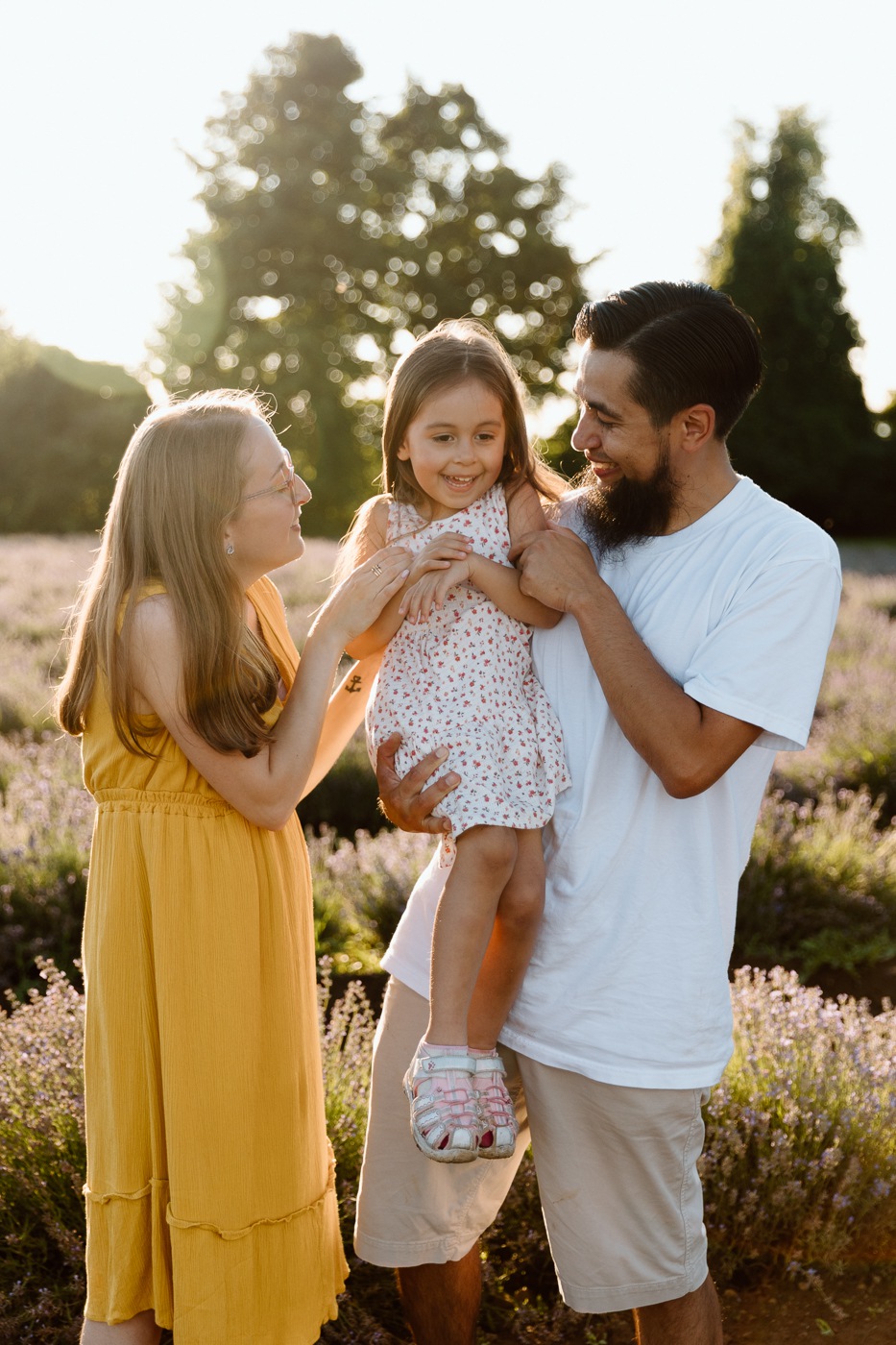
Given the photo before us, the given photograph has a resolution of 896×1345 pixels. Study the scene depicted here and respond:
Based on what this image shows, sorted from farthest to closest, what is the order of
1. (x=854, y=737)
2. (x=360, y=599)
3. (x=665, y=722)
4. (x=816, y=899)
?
(x=854, y=737)
(x=816, y=899)
(x=360, y=599)
(x=665, y=722)

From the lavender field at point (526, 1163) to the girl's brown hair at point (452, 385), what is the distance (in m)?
0.91

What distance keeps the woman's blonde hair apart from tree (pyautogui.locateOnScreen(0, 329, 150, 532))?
26440 mm

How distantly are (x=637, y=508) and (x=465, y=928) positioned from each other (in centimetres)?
91

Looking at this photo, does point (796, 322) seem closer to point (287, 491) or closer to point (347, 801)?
point (347, 801)

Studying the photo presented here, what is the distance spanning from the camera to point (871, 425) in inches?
1236

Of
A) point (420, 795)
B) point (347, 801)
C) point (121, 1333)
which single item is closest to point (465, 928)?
point (420, 795)

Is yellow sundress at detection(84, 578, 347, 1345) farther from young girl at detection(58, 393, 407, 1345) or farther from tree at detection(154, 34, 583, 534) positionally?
tree at detection(154, 34, 583, 534)

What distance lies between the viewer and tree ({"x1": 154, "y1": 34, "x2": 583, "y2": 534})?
28.9m

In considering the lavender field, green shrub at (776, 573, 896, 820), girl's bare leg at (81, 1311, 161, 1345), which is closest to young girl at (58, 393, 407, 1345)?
girl's bare leg at (81, 1311, 161, 1345)

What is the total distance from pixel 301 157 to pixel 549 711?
3030 cm

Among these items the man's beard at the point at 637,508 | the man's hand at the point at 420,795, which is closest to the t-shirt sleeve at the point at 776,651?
the man's beard at the point at 637,508

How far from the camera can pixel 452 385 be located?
2680 millimetres

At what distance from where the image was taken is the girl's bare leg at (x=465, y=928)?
2277mm

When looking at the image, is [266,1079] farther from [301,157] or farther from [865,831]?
[301,157]
